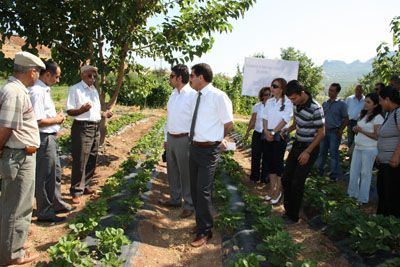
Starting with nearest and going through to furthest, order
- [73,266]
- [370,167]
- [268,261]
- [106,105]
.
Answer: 1. [73,266]
2. [268,261]
3. [370,167]
4. [106,105]

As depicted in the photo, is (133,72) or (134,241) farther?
(133,72)

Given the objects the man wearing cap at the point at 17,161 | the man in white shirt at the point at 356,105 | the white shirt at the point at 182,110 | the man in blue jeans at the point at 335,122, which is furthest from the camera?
the man in white shirt at the point at 356,105

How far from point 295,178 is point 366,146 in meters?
1.79

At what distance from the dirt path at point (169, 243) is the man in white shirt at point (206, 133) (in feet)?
0.52

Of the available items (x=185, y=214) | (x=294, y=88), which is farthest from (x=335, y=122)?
(x=185, y=214)

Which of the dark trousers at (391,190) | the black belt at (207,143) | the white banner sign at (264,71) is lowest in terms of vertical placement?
the dark trousers at (391,190)

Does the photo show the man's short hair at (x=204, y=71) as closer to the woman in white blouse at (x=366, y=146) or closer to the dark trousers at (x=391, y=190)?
the dark trousers at (x=391, y=190)

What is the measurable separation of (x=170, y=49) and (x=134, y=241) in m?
4.04

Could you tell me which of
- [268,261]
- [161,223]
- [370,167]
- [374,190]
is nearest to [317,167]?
[374,190]

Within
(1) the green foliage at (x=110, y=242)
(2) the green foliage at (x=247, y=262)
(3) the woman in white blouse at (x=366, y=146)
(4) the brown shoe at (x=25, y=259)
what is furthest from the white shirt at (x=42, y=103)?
(3) the woman in white blouse at (x=366, y=146)

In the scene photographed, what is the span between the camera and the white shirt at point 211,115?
4.23 metres

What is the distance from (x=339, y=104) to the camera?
287 inches

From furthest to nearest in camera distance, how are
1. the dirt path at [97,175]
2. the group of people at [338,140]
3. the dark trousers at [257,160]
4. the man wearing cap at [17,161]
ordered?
the dark trousers at [257,160] → the group of people at [338,140] → the dirt path at [97,175] → the man wearing cap at [17,161]

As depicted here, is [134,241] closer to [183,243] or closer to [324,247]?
[183,243]
